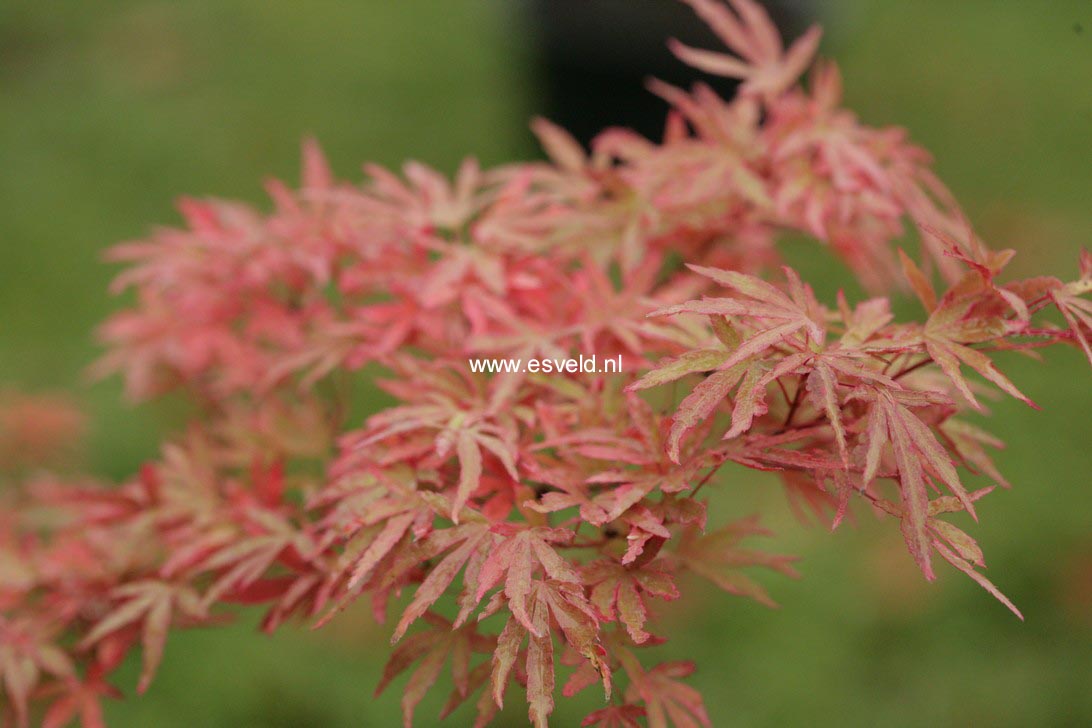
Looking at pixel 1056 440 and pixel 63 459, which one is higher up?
pixel 1056 440

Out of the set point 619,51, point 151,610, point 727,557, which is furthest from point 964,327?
point 619,51

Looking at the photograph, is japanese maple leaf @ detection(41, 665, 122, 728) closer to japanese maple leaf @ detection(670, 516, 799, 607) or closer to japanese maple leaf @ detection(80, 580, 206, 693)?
japanese maple leaf @ detection(80, 580, 206, 693)

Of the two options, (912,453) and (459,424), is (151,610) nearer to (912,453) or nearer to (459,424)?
(459,424)

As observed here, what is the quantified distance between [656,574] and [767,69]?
2.43 feet

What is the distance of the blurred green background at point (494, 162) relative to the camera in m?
1.99

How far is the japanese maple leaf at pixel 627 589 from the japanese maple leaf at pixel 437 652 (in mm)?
142

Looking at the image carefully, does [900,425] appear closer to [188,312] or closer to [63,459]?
[188,312]

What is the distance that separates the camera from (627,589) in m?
0.80

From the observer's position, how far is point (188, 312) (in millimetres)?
1273

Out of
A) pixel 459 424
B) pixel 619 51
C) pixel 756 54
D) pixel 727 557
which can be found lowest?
pixel 727 557

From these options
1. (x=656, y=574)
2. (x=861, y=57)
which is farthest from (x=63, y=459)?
(x=861, y=57)

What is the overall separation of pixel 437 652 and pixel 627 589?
7.8 inches

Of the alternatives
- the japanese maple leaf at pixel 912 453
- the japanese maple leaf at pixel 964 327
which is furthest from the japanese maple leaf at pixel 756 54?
the japanese maple leaf at pixel 912 453

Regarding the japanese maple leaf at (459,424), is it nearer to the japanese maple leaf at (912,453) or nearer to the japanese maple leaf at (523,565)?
the japanese maple leaf at (523,565)
